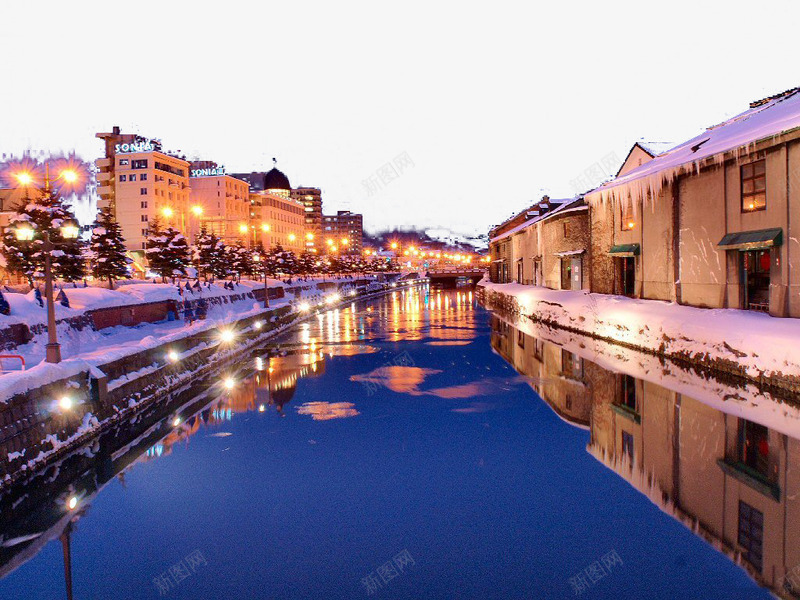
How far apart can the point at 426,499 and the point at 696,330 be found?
14.2m

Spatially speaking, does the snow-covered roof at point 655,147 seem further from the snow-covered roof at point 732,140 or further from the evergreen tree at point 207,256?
the evergreen tree at point 207,256

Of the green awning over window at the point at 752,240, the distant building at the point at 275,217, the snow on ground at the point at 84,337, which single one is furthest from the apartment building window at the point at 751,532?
the distant building at the point at 275,217

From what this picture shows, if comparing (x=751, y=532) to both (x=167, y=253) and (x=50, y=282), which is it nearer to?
(x=50, y=282)

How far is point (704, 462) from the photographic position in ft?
33.1

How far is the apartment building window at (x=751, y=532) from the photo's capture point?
22.5 ft

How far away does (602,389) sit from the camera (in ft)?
53.7

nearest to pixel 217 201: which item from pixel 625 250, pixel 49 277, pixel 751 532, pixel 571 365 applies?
pixel 625 250

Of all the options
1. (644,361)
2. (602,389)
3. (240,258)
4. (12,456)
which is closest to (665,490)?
(602,389)

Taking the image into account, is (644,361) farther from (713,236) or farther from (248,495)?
(248,495)

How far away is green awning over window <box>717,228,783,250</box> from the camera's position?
60.5 feet

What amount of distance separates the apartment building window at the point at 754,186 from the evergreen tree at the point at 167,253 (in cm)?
4419

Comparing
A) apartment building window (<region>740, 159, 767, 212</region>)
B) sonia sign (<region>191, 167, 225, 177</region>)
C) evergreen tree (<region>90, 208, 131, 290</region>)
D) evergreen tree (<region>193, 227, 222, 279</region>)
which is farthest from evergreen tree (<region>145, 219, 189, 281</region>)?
sonia sign (<region>191, 167, 225, 177</region>)

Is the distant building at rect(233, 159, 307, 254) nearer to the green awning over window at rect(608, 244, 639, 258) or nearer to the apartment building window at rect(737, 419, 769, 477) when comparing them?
the green awning over window at rect(608, 244, 639, 258)

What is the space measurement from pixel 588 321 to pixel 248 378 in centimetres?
1865
